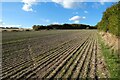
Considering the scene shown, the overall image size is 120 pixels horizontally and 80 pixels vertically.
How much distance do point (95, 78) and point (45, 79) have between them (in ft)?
7.07

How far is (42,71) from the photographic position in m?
10.5

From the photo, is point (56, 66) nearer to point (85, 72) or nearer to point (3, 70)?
point (85, 72)

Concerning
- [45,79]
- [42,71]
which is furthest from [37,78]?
[42,71]

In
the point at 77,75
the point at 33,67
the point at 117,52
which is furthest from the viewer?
the point at 117,52

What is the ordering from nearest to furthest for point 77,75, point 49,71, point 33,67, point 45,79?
point 45,79 → point 77,75 → point 49,71 → point 33,67

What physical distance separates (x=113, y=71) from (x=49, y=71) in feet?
10.3

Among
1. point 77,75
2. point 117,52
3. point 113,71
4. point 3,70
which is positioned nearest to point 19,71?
point 3,70

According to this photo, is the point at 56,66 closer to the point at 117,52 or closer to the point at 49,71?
the point at 49,71

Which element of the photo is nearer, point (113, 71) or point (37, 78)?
point (37, 78)

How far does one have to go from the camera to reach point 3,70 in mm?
10898

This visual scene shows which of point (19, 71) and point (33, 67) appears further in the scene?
point (33, 67)

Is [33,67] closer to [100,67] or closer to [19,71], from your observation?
[19,71]

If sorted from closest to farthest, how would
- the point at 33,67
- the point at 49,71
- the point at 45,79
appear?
1. the point at 45,79
2. the point at 49,71
3. the point at 33,67

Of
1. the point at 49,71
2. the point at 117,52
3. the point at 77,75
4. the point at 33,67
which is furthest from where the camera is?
the point at 117,52
